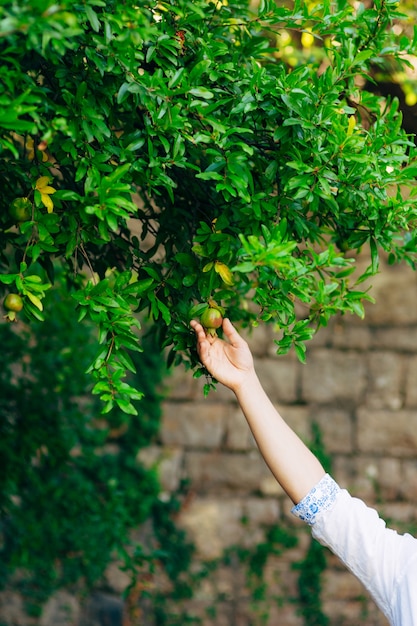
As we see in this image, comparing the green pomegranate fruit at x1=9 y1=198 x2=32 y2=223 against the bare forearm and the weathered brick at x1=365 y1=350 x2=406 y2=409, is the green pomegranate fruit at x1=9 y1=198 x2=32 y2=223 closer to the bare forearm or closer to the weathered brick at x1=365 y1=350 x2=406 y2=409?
the bare forearm

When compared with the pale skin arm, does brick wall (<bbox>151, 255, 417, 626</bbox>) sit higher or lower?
higher

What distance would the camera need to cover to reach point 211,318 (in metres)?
1.46

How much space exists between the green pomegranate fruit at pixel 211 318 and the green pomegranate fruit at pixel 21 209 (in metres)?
0.37

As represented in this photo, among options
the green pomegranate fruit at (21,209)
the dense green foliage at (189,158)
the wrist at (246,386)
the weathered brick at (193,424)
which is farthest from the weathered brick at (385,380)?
the green pomegranate fruit at (21,209)

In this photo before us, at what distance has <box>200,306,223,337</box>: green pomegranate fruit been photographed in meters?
1.45

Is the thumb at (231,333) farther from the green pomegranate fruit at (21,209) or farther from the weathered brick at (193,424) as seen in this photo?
the weathered brick at (193,424)

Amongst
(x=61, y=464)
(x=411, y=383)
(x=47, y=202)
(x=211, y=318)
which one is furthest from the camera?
(x=411, y=383)

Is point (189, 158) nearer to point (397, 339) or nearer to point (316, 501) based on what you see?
point (316, 501)

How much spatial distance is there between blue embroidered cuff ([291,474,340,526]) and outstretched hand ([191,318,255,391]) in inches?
11.5

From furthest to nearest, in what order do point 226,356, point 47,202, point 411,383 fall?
1. point 411,383
2. point 226,356
3. point 47,202

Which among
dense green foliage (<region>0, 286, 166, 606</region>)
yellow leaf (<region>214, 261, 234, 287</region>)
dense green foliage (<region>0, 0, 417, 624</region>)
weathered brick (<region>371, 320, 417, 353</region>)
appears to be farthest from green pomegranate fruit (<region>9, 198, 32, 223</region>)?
weathered brick (<region>371, 320, 417, 353</region>)

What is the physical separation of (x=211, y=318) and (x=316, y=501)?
1.59ft

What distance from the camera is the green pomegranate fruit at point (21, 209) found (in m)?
1.34

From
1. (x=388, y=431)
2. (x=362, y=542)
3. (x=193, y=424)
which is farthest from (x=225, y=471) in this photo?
(x=362, y=542)
